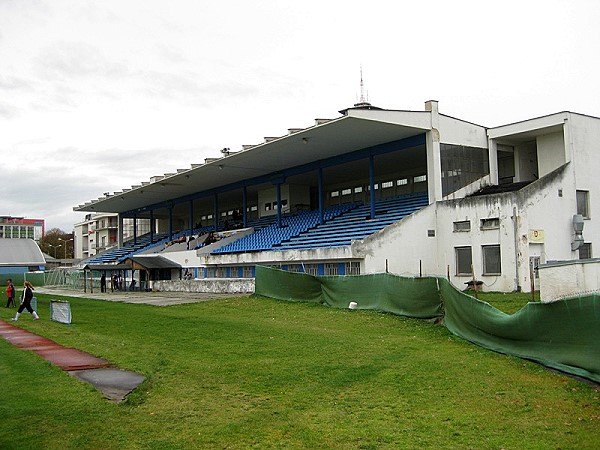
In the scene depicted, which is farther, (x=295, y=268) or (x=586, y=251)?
(x=295, y=268)

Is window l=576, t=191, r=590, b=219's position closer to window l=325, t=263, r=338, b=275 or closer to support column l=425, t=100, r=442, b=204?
support column l=425, t=100, r=442, b=204

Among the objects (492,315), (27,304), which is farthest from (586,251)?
(27,304)

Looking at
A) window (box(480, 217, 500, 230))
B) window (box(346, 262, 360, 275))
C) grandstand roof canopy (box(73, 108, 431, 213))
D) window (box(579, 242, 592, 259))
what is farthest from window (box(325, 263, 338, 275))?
window (box(579, 242, 592, 259))

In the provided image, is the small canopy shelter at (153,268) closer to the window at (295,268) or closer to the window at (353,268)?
the window at (295,268)

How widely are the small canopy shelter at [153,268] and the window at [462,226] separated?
22.8 m

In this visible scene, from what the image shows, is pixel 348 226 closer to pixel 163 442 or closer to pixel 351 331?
pixel 351 331

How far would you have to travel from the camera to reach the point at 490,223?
29.8m

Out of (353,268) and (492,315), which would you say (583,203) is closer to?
(353,268)

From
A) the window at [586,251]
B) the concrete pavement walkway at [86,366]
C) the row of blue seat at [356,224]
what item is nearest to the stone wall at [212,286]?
the row of blue seat at [356,224]

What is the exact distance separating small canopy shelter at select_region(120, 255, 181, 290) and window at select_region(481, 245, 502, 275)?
961 inches

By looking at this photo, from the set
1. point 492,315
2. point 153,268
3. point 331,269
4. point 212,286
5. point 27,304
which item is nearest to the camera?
point 492,315

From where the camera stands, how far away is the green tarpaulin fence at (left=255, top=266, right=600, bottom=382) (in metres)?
9.88

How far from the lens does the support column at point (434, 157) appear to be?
32.6 m

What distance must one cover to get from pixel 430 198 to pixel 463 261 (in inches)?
146
